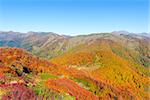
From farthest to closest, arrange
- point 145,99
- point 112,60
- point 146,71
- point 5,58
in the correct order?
1. point 146,71
2. point 112,60
3. point 145,99
4. point 5,58

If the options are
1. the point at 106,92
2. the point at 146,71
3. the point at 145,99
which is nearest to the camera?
the point at 106,92

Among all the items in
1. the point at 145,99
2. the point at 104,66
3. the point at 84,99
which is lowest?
the point at 145,99

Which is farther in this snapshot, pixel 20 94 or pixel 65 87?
pixel 65 87

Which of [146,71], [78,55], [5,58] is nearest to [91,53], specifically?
[78,55]

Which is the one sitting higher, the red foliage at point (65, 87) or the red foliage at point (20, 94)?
the red foliage at point (20, 94)

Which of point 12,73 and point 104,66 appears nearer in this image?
point 12,73

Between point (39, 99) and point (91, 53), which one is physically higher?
point (39, 99)

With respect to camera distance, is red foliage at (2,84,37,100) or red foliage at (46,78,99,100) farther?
red foliage at (46,78,99,100)

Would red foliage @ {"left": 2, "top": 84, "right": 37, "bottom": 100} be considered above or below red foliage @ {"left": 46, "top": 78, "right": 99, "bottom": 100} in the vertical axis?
above

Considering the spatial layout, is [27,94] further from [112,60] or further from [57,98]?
[112,60]

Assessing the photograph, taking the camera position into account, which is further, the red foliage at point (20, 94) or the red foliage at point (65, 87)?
the red foliage at point (65, 87)

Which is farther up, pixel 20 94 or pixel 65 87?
pixel 20 94
